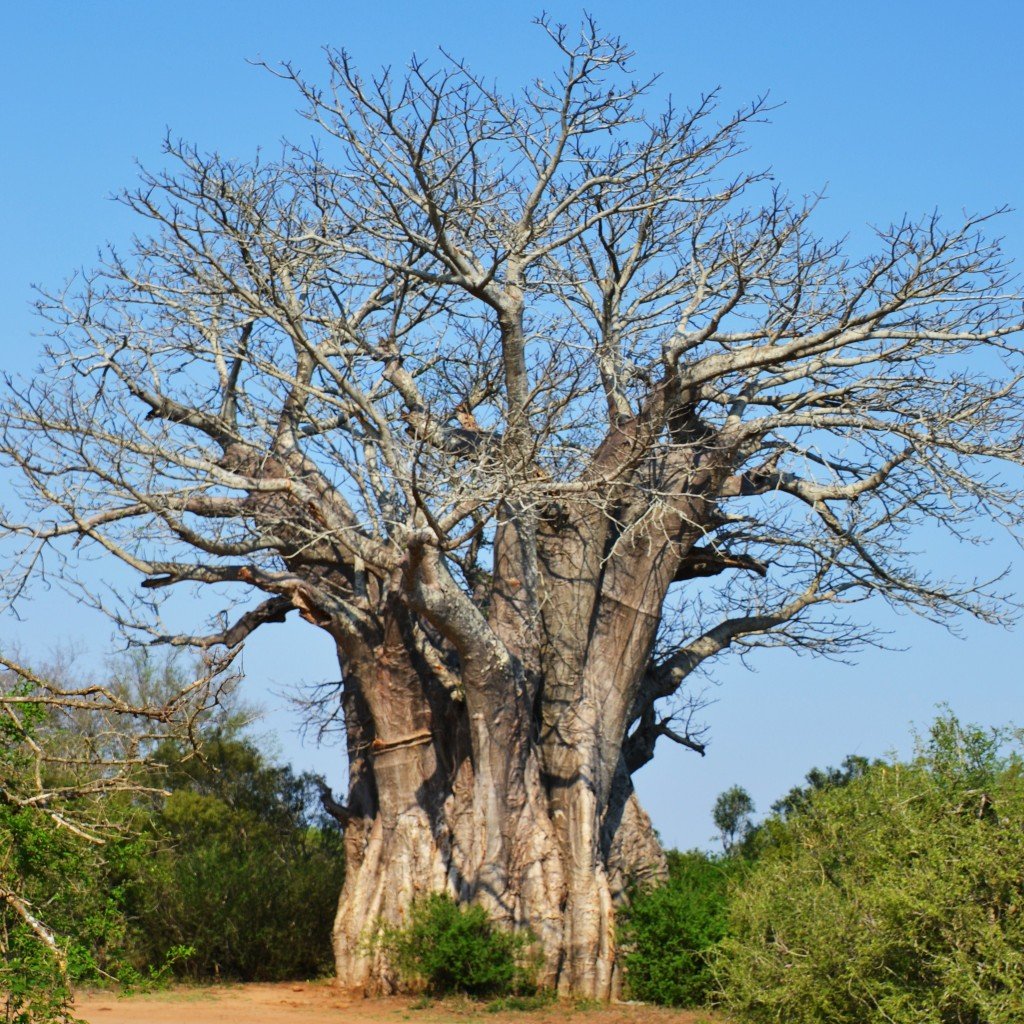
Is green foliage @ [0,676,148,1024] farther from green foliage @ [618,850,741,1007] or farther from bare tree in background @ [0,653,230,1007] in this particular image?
green foliage @ [618,850,741,1007]

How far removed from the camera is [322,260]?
1333 centimetres

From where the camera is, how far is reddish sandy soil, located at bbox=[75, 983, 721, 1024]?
37.6 ft

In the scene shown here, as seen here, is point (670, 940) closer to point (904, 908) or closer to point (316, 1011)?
point (316, 1011)

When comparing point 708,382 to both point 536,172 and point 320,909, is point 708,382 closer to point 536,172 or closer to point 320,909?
point 536,172

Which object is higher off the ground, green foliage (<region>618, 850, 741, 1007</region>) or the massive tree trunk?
the massive tree trunk

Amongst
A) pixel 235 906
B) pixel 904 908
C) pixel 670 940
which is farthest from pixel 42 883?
pixel 235 906

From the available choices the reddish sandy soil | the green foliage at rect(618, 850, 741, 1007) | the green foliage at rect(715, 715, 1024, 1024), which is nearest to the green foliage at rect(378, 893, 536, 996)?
the reddish sandy soil

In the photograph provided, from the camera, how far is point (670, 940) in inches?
489

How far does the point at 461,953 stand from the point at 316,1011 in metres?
1.41

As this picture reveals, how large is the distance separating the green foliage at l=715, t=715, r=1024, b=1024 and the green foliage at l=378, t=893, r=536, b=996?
11.7ft

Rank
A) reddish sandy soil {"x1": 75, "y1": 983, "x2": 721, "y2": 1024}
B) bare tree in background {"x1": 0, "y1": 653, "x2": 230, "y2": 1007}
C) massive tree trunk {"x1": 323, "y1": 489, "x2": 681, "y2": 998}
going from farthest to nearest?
massive tree trunk {"x1": 323, "y1": 489, "x2": 681, "y2": 998}
reddish sandy soil {"x1": 75, "y1": 983, "x2": 721, "y2": 1024}
bare tree in background {"x1": 0, "y1": 653, "x2": 230, "y2": 1007}

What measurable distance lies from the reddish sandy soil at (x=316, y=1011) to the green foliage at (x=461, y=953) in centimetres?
26

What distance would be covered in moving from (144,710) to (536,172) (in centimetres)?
805

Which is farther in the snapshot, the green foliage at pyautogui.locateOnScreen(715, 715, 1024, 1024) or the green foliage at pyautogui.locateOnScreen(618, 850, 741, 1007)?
the green foliage at pyautogui.locateOnScreen(618, 850, 741, 1007)
